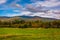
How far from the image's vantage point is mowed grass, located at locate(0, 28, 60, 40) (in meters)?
6.25

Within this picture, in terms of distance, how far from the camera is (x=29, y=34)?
638cm

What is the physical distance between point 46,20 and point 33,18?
0.62 metres

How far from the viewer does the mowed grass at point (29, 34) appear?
20.5 ft

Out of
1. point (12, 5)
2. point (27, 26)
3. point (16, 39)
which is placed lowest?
point (16, 39)

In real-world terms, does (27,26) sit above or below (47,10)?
below

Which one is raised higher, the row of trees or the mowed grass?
the row of trees

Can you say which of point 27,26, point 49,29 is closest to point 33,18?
point 27,26

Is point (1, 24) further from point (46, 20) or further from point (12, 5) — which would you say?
point (46, 20)

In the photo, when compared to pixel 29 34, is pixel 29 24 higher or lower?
higher

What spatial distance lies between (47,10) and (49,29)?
91 cm

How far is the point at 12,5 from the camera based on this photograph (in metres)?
Answer: 6.52

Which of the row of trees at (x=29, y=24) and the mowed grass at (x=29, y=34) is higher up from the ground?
the row of trees at (x=29, y=24)

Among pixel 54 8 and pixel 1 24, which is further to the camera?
pixel 54 8

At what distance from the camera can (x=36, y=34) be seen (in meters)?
6.44
